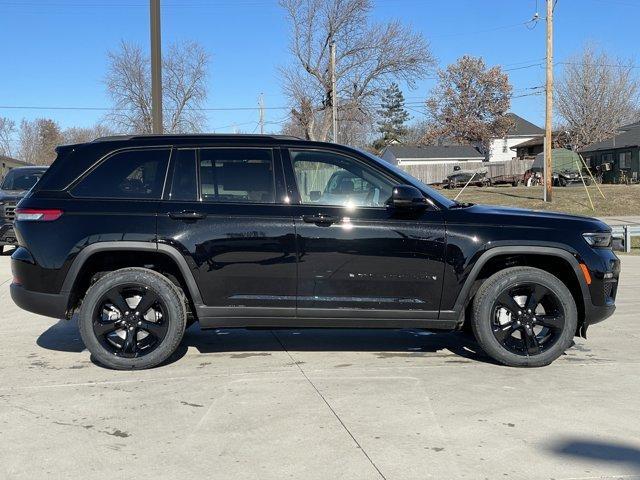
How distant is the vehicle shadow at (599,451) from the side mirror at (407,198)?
2.10 m

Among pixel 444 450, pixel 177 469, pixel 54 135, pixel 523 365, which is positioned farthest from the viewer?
pixel 54 135

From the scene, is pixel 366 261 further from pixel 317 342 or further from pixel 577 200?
pixel 577 200

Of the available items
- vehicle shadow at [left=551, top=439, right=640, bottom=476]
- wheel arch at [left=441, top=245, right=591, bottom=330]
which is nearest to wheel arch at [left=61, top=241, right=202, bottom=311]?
wheel arch at [left=441, top=245, right=591, bottom=330]

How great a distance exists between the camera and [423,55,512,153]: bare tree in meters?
70.8

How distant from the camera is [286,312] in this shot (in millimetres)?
5164

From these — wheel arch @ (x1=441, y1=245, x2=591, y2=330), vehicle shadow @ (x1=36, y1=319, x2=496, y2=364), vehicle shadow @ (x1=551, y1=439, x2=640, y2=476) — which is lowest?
vehicle shadow @ (x1=551, y1=439, x2=640, y2=476)

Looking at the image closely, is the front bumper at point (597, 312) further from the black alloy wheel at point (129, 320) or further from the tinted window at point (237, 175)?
the black alloy wheel at point (129, 320)

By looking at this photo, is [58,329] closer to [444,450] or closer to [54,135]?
[444,450]

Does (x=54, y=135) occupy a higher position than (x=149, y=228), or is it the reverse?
(x=54, y=135)

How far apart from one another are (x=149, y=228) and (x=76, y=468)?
82.8 inches

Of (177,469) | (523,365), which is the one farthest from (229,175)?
(523,365)

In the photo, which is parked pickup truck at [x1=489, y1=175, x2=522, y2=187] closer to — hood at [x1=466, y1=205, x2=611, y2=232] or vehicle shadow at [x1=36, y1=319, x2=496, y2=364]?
vehicle shadow at [x1=36, y1=319, x2=496, y2=364]

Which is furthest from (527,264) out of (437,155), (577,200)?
(437,155)

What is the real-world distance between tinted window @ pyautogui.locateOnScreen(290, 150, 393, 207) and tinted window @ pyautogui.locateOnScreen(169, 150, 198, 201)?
0.85 meters
